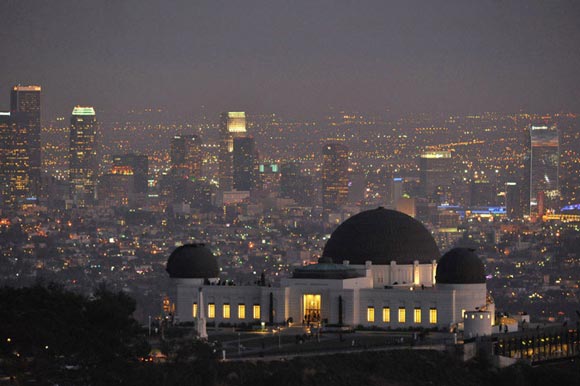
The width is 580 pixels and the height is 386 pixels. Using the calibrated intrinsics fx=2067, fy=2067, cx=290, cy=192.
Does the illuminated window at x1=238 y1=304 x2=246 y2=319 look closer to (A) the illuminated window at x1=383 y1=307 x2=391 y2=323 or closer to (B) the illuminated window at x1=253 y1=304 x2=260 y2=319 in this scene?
(B) the illuminated window at x1=253 y1=304 x2=260 y2=319

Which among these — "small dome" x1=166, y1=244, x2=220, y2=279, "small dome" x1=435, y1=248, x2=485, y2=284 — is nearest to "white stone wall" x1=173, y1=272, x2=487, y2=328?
"small dome" x1=435, y1=248, x2=485, y2=284

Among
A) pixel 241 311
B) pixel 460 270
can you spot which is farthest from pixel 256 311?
pixel 460 270

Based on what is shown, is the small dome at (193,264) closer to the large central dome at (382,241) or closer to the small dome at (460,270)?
the large central dome at (382,241)

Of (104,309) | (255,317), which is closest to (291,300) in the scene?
(255,317)

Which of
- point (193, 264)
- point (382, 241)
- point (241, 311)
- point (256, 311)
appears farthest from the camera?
point (193, 264)

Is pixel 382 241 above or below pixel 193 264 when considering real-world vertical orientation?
above

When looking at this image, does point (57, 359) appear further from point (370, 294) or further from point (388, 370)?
point (370, 294)

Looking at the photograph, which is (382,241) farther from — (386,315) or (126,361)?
(126,361)
